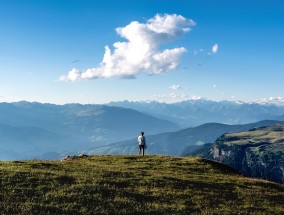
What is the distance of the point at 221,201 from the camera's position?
3259 centimetres

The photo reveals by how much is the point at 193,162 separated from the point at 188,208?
2742 centimetres

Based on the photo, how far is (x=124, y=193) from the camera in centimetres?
3209

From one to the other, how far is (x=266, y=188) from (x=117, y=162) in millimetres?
21219

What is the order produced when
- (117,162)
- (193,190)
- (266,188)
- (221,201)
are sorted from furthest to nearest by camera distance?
(117,162) < (266,188) < (193,190) < (221,201)

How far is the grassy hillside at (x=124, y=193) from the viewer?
1107 inches

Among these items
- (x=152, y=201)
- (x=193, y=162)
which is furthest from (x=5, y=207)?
(x=193, y=162)

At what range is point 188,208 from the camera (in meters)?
29.6

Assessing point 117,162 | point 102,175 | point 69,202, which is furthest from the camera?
point 117,162

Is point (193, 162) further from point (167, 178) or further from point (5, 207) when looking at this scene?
point (5, 207)

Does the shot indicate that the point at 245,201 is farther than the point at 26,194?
Yes

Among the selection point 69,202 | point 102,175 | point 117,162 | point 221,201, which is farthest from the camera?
point 117,162

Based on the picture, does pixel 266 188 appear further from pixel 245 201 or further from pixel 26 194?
pixel 26 194

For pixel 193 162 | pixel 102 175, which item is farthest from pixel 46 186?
pixel 193 162

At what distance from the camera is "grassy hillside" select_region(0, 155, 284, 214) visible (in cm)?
2811
